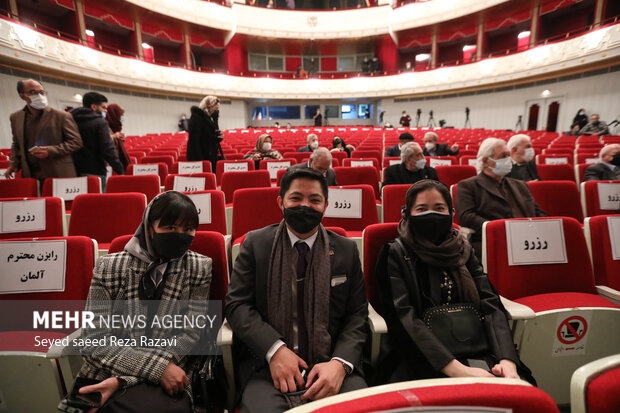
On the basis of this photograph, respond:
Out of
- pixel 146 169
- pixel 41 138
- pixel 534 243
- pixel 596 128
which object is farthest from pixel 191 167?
pixel 596 128

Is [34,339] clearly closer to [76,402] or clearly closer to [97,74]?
[76,402]

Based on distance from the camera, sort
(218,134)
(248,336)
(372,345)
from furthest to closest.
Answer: (218,134) < (372,345) < (248,336)

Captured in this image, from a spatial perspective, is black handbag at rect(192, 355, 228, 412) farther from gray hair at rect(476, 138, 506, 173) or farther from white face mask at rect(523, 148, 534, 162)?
white face mask at rect(523, 148, 534, 162)

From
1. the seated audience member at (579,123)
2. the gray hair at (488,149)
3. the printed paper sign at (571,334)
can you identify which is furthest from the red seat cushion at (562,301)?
the seated audience member at (579,123)

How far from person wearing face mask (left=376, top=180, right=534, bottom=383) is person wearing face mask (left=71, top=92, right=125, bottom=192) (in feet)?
9.85

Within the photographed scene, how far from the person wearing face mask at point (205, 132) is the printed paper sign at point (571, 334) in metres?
3.38

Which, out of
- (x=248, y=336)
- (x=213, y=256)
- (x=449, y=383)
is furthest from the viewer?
(x=213, y=256)

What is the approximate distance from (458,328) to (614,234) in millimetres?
1216

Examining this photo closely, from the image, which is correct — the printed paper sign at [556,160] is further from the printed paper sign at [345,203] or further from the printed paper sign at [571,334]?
the printed paper sign at [571,334]

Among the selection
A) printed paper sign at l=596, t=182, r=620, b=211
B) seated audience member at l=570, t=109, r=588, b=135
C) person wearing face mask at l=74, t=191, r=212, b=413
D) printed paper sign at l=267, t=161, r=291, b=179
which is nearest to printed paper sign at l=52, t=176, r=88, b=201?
printed paper sign at l=267, t=161, r=291, b=179

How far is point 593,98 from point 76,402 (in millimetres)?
14902

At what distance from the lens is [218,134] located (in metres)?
3.64

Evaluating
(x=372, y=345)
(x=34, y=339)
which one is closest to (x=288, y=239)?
(x=372, y=345)

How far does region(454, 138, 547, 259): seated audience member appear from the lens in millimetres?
2090
